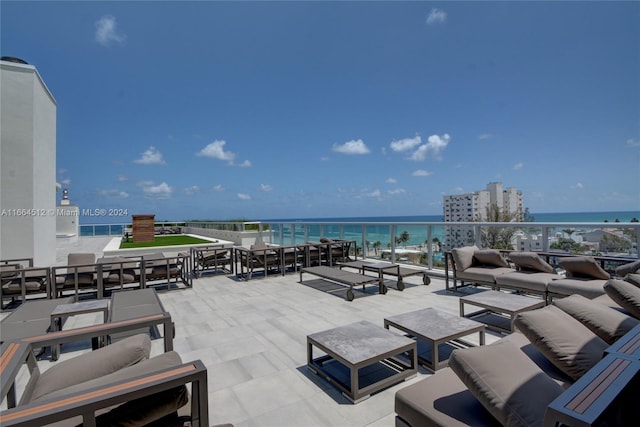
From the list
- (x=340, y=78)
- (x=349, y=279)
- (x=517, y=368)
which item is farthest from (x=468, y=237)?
(x=340, y=78)

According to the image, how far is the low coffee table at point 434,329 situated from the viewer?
2.78 metres

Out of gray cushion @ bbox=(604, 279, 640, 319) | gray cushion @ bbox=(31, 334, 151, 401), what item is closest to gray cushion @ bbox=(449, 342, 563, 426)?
gray cushion @ bbox=(604, 279, 640, 319)

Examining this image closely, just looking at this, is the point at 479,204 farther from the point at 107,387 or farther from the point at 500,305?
the point at 107,387

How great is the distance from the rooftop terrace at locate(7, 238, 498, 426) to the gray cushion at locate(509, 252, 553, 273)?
3.80 ft

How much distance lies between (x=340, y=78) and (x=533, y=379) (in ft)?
62.8

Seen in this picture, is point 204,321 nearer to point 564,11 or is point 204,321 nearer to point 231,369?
point 231,369

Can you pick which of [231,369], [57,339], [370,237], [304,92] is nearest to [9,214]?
[57,339]

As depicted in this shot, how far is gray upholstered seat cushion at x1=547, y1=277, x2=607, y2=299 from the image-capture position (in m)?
3.91

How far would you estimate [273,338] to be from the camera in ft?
12.0

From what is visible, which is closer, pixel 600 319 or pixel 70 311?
pixel 600 319

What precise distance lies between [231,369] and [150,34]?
1419cm

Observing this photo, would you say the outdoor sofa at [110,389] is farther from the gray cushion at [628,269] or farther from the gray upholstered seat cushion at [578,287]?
the gray cushion at [628,269]

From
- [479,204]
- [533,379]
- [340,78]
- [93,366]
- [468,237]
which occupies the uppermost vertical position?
[340,78]

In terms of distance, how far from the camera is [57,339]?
7.36 feet
